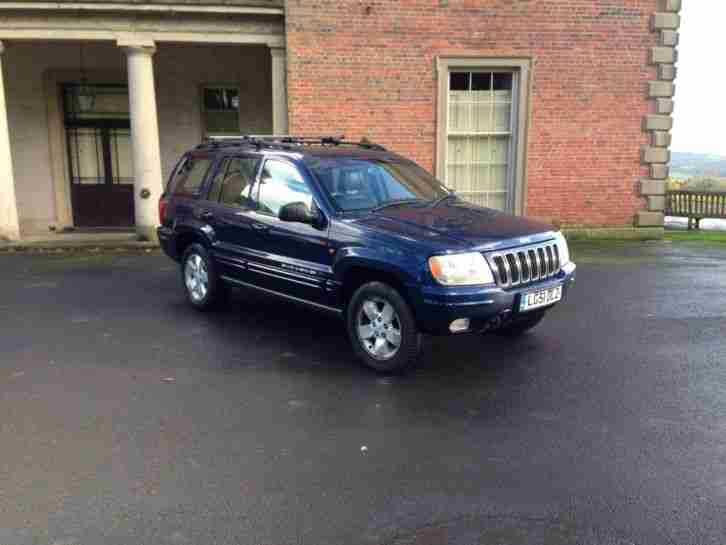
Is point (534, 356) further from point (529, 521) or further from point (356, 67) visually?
point (356, 67)

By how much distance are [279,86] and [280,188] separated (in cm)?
672

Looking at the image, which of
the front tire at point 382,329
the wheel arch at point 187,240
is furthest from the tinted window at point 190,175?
the front tire at point 382,329

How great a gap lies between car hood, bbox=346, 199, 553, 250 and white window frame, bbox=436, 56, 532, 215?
22.3 feet

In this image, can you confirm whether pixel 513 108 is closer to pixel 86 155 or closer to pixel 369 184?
pixel 369 184

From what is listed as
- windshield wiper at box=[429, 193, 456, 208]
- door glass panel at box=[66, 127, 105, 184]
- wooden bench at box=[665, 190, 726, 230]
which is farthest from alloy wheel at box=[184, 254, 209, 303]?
wooden bench at box=[665, 190, 726, 230]

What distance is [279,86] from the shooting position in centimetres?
1218

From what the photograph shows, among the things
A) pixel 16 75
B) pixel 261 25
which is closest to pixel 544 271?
pixel 261 25

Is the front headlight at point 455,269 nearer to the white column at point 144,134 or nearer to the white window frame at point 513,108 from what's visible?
the white window frame at point 513,108

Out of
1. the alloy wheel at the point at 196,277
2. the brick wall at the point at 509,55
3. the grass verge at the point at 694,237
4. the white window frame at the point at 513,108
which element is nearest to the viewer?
the alloy wheel at the point at 196,277

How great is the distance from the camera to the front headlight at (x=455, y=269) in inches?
189

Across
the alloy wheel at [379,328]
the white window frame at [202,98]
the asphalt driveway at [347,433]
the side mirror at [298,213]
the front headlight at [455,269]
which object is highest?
the white window frame at [202,98]

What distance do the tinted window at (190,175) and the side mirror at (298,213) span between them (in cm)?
205

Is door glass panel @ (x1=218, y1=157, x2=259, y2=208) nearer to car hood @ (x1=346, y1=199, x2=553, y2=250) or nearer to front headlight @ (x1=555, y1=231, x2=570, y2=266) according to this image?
car hood @ (x1=346, y1=199, x2=553, y2=250)

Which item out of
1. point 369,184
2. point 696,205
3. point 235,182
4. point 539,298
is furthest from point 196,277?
point 696,205
